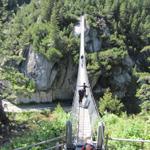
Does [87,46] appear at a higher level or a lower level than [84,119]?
higher

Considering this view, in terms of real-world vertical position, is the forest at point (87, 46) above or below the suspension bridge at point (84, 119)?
above

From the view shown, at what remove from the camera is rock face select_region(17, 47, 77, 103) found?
35.9 metres

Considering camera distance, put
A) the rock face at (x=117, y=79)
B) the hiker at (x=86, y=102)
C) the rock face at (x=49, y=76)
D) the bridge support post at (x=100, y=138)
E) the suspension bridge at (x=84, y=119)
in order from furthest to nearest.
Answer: the rock face at (x=117, y=79) → the rock face at (x=49, y=76) → the hiker at (x=86, y=102) → the suspension bridge at (x=84, y=119) → the bridge support post at (x=100, y=138)

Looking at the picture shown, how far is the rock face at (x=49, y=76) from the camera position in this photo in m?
35.9

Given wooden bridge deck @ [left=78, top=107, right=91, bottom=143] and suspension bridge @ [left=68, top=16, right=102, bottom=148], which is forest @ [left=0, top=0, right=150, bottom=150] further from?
wooden bridge deck @ [left=78, top=107, right=91, bottom=143]

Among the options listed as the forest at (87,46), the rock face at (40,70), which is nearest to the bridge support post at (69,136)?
the forest at (87,46)

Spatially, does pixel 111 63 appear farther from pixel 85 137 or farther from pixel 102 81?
pixel 85 137

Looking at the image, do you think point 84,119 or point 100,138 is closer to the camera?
point 100,138

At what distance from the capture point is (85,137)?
1319 centimetres

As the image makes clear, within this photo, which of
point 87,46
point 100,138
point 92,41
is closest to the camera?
point 100,138

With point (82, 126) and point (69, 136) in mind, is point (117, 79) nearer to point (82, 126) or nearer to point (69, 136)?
point (82, 126)

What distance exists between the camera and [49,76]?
119ft

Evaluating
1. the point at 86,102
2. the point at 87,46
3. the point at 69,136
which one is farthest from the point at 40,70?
the point at 69,136

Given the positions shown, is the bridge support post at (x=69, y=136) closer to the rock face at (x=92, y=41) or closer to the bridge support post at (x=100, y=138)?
the bridge support post at (x=100, y=138)
